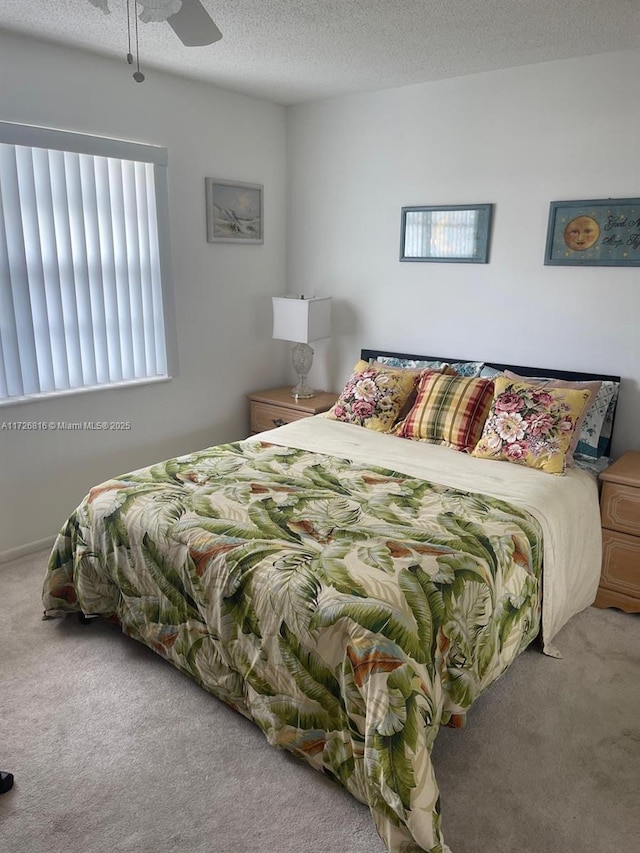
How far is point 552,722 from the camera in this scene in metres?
2.18

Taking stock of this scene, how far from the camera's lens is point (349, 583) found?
1886 mm

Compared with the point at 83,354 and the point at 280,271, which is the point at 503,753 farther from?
the point at 280,271

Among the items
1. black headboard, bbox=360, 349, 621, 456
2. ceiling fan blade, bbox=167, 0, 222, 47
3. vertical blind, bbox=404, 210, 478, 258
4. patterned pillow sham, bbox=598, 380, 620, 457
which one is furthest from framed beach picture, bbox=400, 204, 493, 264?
ceiling fan blade, bbox=167, 0, 222, 47

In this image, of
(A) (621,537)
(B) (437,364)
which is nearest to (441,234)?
(B) (437,364)

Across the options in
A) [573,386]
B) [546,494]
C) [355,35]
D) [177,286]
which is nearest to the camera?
[546,494]

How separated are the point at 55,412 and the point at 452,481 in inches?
82.3

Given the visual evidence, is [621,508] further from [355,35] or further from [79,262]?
[79,262]

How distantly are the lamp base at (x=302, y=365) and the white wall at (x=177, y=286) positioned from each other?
308 millimetres

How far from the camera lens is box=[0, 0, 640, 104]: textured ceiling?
247cm

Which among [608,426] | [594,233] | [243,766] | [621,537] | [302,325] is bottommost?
[243,766]

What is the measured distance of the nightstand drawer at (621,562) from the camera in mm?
2787

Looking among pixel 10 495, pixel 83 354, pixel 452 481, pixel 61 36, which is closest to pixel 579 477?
pixel 452 481

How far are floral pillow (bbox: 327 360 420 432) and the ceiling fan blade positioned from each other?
191cm

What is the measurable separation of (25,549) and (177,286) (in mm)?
1714
